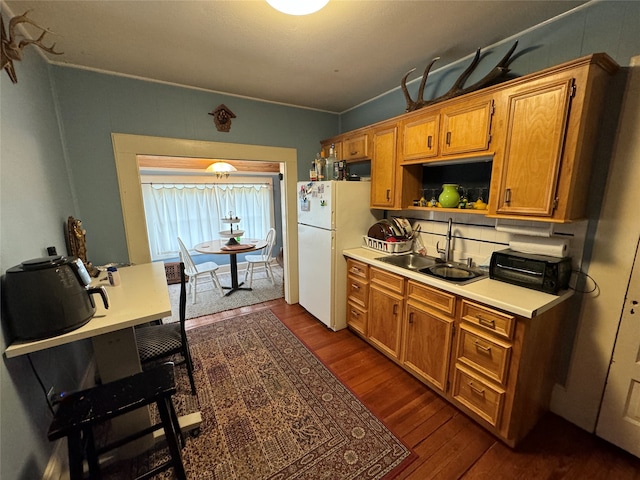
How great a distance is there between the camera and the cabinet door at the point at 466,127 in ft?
5.45

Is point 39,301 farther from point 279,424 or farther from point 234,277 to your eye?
point 234,277

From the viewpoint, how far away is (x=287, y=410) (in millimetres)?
1780

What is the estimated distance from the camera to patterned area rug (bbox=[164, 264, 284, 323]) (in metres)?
3.31

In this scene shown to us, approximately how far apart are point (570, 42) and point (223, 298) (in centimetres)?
409

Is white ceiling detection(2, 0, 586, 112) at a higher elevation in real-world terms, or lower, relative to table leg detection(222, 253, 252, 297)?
higher

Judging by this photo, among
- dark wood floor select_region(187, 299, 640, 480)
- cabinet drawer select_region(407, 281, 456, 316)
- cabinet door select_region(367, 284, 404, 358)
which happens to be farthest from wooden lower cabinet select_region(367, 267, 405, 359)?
dark wood floor select_region(187, 299, 640, 480)

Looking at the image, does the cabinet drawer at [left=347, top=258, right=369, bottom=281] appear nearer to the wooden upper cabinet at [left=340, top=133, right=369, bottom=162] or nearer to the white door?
the wooden upper cabinet at [left=340, top=133, right=369, bottom=162]

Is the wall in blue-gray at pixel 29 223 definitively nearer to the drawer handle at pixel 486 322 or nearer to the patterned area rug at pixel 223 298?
the patterned area rug at pixel 223 298

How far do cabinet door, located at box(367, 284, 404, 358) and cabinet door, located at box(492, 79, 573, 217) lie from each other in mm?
1037

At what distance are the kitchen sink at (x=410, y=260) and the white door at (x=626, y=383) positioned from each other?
1123mm

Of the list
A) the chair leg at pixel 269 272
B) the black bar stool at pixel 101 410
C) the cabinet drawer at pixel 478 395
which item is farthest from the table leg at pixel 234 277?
the cabinet drawer at pixel 478 395

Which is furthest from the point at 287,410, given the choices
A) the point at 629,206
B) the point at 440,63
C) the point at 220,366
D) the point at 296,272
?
the point at 440,63

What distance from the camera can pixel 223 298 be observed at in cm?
370

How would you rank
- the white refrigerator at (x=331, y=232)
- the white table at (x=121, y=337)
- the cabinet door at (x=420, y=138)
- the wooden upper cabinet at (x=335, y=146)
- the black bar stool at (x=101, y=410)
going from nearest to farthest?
1. the black bar stool at (x=101, y=410)
2. the white table at (x=121, y=337)
3. the cabinet door at (x=420, y=138)
4. the white refrigerator at (x=331, y=232)
5. the wooden upper cabinet at (x=335, y=146)
